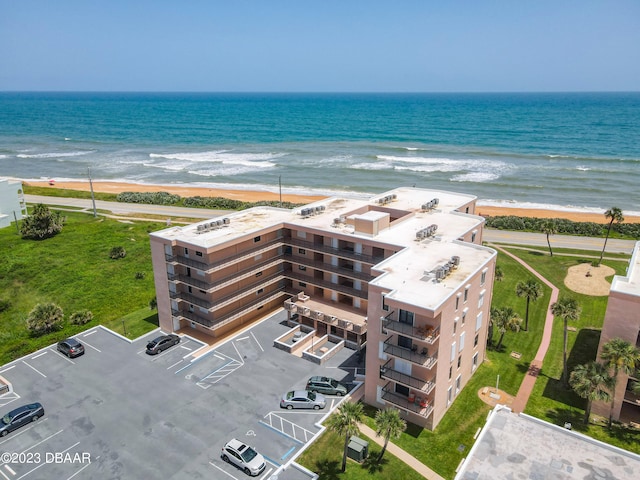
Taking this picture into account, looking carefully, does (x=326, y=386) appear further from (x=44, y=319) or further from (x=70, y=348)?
(x=44, y=319)

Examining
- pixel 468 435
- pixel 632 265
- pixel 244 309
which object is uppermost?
pixel 632 265

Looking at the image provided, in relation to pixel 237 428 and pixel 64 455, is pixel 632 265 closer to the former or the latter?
pixel 237 428

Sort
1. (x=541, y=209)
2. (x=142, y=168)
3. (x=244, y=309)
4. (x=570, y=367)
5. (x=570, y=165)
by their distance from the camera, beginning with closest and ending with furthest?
1. (x=570, y=367)
2. (x=244, y=309)
3. (x=541, y=209)
4. (x=570, y=165)
5. (x=142, y=168)

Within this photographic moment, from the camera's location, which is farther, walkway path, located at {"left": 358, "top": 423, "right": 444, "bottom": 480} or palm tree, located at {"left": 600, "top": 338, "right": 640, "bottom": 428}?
palm tree, located at {"left": 600, "top": 338, "right": 640, "bottom": 428}

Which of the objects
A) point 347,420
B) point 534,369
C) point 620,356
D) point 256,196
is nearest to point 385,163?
point 256,196

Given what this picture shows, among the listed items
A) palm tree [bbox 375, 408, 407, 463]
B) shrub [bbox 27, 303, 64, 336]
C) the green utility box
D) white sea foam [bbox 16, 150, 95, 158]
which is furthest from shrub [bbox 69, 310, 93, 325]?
white sea foam [bbox 16, 150, 95, 158]

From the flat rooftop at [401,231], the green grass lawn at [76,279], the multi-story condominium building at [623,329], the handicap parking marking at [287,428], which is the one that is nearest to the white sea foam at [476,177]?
the flat rooftop at [401,231]

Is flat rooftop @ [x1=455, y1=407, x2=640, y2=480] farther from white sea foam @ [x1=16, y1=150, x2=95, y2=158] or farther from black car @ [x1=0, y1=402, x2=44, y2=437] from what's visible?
white sea foam @ [x1=16, y1=150, x2=95, y2=158]

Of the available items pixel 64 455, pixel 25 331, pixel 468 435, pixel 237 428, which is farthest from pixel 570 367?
pixel 25 331
